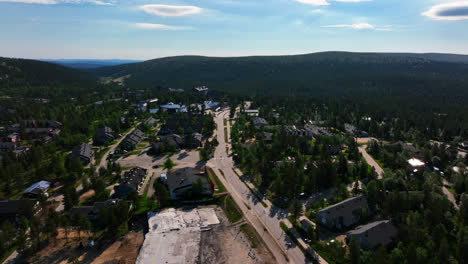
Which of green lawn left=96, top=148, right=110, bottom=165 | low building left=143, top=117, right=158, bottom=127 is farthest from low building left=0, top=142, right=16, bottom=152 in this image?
low building left=143, top=117, right=158, bottom=127

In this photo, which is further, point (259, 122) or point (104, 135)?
A: point (259, 122)

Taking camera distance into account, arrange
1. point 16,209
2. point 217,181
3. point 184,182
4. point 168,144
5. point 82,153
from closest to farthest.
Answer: point 16,209, point 184,182, point 217,181, point 82,153, point 168,144

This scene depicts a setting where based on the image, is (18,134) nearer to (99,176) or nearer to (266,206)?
(99,176)

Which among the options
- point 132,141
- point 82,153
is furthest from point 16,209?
point 132,141

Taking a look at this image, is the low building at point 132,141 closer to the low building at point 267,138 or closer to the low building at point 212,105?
the low building at point 267,138

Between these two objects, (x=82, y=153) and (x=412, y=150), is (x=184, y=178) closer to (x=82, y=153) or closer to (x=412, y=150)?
(x=82, y=153)

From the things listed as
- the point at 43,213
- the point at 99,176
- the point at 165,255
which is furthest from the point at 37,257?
the point at 99,176
